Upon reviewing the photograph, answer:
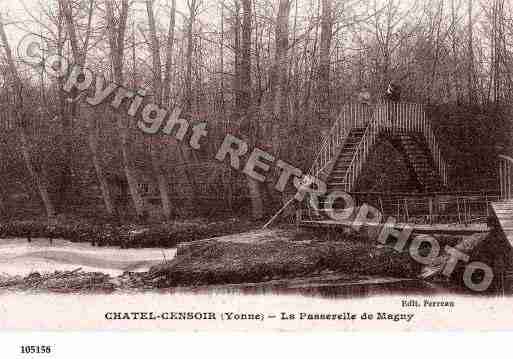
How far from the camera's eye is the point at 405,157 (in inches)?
810

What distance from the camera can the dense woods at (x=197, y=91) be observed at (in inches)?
818

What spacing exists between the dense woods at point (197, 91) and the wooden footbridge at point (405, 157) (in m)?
2.16

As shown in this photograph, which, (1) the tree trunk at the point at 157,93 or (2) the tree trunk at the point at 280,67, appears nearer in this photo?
(2) the tree trunk at the point at 280,67

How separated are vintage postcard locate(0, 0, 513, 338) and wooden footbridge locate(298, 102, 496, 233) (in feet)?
0.27

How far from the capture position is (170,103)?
22.4m

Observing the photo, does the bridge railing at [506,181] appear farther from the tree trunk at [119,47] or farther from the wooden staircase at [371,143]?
the tree trunk at [119,47]

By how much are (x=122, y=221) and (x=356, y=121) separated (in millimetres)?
8843

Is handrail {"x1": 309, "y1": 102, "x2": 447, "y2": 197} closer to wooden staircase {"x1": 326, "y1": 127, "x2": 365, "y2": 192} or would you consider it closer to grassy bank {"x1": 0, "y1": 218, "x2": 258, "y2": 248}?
wooden staircase {"x1": 326, "y1": 127, "x2": 365, "y2": 192}

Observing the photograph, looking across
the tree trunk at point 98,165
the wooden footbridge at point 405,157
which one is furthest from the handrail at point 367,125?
the tree trunk at point 98,165

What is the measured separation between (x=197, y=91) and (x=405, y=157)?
852 cm

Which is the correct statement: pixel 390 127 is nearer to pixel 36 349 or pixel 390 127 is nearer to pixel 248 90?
pixel 248 90

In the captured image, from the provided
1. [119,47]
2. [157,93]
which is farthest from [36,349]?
[119,47]

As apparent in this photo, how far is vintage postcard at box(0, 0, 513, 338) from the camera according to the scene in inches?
423

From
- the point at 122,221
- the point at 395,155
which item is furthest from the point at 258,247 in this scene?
the point at 395,155
